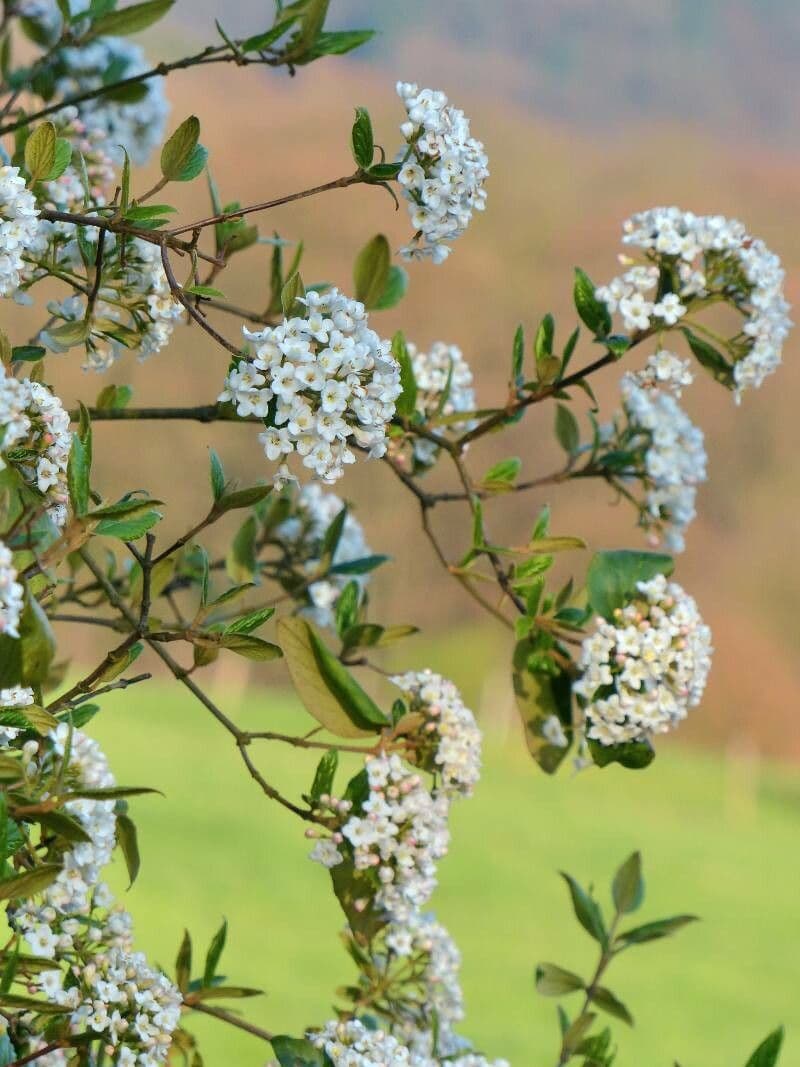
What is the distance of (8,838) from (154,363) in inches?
426

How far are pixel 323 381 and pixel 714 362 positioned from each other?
44 cm

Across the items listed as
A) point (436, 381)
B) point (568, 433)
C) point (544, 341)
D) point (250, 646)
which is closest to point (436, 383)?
point (436, 381)

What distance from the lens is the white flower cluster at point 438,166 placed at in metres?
0.65

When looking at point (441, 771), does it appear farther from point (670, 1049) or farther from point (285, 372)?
point (670, 1049)

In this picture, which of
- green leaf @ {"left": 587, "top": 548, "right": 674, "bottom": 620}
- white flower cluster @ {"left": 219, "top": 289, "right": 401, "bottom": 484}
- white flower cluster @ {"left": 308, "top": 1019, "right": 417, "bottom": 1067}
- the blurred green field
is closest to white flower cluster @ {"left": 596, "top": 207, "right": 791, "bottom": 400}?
green leaf @ {"left": 587, "top": 548, "right": 674, "bottom": 620}

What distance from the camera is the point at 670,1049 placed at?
13.9ft

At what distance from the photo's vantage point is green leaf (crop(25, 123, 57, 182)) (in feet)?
2.13

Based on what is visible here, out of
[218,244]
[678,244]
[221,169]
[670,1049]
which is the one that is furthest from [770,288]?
→ [221,169]

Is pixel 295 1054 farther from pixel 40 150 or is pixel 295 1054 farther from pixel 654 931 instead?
pixel 40 150

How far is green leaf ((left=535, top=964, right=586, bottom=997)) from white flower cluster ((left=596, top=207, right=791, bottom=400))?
42cm

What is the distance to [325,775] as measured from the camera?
2.44ft

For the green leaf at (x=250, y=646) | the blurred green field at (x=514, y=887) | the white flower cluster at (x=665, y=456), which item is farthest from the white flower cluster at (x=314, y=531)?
the blurred green field at (x=514, y=887)

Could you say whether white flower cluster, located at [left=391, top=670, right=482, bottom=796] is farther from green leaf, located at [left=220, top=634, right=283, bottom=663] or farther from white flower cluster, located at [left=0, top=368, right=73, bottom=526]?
white flower cluster, located at [left=0, top=368, right=73, bottom=526]

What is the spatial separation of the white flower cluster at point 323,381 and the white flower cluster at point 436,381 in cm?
45
